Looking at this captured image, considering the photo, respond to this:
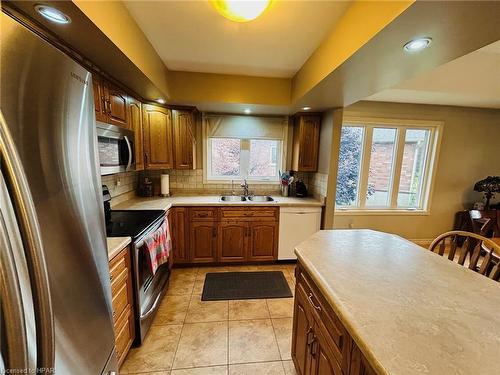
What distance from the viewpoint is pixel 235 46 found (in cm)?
Result: 200

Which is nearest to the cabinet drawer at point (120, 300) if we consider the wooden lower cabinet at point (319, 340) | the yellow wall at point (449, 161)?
the wooden lower cabinet at point (319, 340)

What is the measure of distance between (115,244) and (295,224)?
89.3 inches

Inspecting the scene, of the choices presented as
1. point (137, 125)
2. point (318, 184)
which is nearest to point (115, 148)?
point (137, 125)

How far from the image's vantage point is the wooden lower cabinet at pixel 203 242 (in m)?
2.99

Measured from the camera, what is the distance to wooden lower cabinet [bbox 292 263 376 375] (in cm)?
84

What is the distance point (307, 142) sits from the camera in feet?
10.9

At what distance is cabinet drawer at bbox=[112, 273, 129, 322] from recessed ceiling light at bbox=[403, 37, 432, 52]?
7.70 ft

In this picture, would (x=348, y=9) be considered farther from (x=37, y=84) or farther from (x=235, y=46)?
(x=37, y=84)

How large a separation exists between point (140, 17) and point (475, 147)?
17.0ft

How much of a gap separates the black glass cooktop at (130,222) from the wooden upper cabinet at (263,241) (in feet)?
4.27

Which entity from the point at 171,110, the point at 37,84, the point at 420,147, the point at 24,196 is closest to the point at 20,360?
the point at 24,196

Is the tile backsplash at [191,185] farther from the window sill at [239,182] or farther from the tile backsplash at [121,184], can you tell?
the tile backsplash at [121,184]

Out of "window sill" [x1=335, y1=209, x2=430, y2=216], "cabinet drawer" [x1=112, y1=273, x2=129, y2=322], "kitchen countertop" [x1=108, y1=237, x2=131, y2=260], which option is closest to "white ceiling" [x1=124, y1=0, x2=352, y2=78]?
"kitchen countertop" [x1=108, y1=237, x2=131, y2=260]

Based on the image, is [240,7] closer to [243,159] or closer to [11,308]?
[11,308]
